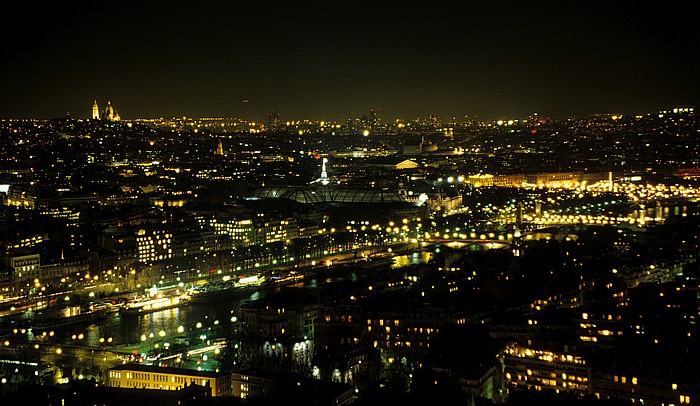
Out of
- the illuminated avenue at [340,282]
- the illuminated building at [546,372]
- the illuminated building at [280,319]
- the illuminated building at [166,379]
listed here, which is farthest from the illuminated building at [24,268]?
the illuminated building at [546,372]

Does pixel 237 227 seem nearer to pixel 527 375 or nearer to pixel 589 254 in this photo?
pixel 589 254

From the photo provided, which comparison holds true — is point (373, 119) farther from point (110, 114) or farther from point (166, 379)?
point (166, 379)

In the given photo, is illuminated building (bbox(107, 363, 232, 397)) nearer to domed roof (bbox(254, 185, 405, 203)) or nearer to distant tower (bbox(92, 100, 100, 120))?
domed roof (bbox(254, 185, 405, 203))

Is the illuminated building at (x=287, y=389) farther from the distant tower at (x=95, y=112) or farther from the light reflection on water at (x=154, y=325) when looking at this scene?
the distant tower at (x=95, y=112)

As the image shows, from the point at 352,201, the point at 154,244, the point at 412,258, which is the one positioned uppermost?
the point at 154,244

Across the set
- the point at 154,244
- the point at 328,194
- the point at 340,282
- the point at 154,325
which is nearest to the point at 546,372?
the point at 154,325

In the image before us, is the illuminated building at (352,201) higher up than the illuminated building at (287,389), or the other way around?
the illuminated building at (287,389)

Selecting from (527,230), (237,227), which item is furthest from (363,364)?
(527,230)

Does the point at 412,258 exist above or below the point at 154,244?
below
